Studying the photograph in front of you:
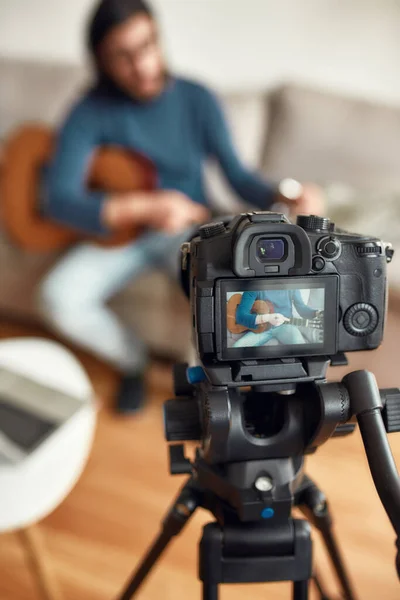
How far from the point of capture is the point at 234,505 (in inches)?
21.0

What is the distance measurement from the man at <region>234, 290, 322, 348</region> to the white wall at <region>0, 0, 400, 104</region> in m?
1.58

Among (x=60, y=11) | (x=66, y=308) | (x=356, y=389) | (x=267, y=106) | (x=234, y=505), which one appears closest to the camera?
(x=356, y=389)

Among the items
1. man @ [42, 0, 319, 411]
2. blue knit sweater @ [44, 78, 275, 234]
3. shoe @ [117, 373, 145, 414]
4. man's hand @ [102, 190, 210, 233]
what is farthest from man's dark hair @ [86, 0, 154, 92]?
shoe @ [117, 373, 145, 414]

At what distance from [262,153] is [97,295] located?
0.77 meters

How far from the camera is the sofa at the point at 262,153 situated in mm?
1561

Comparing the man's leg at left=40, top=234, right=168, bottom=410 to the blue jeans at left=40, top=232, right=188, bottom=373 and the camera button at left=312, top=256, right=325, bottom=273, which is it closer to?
the blue jeans at left=40, top=232, right=188, bottom=373

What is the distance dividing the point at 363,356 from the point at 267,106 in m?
1.48

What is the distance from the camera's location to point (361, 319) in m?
0.45

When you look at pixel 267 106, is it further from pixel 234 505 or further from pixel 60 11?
pixel 234 505

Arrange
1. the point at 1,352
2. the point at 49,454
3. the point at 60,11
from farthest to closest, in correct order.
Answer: the point at 60,11 < the point at 1,352 < the point at 49,454

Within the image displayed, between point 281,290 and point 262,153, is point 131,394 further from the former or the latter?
point 281,290

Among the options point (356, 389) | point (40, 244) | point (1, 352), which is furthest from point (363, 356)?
point (40, 244)

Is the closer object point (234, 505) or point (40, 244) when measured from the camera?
point (234, 505)

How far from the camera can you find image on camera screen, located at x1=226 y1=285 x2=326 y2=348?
0.42 m
